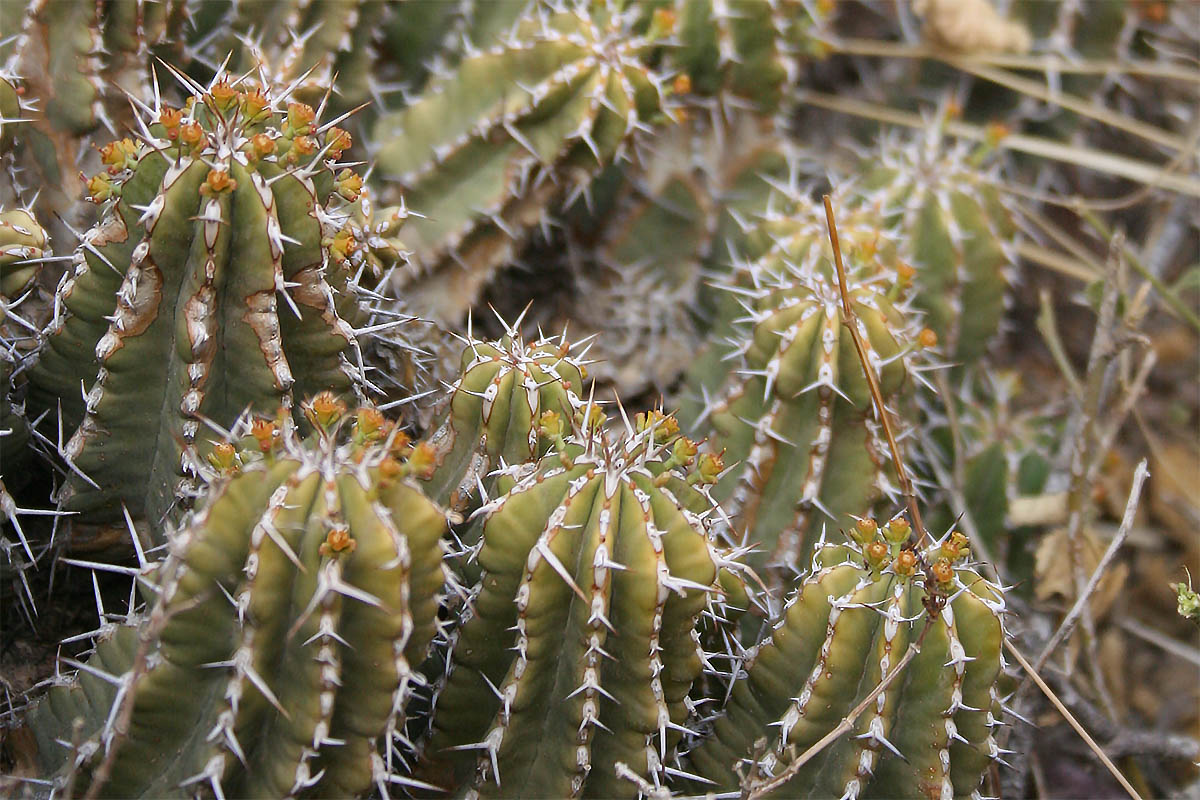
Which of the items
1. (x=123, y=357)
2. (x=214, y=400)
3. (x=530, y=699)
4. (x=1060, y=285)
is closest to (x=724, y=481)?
(x=530, y=699)

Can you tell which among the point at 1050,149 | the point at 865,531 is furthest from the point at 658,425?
the point at 1050,149

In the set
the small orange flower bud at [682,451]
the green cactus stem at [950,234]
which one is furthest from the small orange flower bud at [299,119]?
the green cactus stem at [950,234]

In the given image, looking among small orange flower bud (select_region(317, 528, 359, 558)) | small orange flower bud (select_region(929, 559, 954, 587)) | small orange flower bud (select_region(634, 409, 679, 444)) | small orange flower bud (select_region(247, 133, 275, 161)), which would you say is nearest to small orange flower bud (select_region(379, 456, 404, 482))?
small orange flower bud (select_region(317, 528, 359, 558))

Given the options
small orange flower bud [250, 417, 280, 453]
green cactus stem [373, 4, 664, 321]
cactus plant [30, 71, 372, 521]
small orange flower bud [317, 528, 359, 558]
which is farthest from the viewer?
green cactus stem [373, 4, 664, 321]

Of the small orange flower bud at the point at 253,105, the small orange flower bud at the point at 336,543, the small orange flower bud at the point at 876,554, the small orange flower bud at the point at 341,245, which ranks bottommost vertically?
the small orange flower bud at the point at 876,554

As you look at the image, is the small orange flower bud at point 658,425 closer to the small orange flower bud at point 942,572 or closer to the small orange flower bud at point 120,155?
the small orange flower bud at point 942,572

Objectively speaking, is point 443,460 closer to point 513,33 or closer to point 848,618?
point 848,618

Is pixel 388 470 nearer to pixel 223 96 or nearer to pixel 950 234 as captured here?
pixel 223 96

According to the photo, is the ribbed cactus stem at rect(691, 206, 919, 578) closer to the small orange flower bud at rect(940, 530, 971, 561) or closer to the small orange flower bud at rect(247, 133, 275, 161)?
the small orange flower bud at rect(940, 530, 971, 561)
